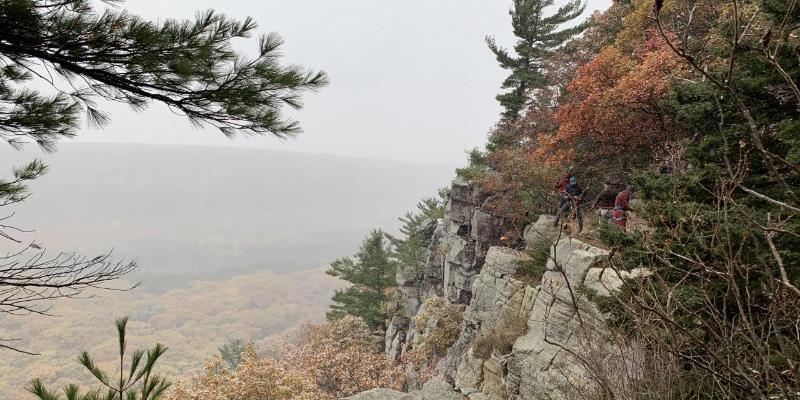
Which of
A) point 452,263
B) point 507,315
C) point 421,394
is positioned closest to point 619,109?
point 507,315

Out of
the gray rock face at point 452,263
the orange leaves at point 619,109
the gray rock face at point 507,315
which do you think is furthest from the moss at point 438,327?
the orange leaves at point 619,109

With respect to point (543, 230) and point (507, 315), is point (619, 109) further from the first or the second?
point (507, 315)

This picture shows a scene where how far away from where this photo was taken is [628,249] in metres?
6.03

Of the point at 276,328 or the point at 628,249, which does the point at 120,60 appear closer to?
the point at 628,249

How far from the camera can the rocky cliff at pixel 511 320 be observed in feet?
23.2

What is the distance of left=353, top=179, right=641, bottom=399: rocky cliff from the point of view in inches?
278

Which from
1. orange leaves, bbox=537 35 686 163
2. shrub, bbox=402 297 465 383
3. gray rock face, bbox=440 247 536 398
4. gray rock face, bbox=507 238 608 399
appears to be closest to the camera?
gray rock face, bbox=507 238 608 399

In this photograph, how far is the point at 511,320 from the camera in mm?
11844

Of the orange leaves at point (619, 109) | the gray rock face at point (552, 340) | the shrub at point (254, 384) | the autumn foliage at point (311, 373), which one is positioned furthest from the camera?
the orange leaves at point (619, 109)

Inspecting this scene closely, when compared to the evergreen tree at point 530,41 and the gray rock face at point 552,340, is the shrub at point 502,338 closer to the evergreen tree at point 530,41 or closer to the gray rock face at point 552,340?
the gray rock face at point 552,340

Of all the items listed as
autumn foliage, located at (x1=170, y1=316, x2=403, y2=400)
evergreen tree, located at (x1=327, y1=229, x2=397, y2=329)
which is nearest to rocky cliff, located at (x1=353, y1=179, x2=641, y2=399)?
autumn foliage, located at (x1=170, y1=316, x2=403, y2=400)

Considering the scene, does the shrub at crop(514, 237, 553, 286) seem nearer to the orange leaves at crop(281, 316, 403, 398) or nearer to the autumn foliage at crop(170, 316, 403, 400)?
the autumn foliage at crop(170, 316, 403, 400)

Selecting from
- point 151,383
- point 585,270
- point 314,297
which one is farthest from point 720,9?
point 314,297

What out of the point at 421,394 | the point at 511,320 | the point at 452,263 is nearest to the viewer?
the point at 421,394
